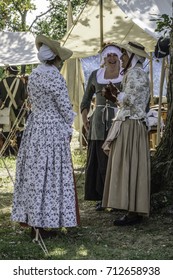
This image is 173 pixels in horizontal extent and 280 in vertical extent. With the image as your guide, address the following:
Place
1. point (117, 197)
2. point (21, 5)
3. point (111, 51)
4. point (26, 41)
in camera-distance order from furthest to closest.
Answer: point (21, 5)
point (26, 41)
point (111, 51)
point (117, 197)

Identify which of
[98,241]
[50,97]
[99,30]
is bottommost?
[98,241]

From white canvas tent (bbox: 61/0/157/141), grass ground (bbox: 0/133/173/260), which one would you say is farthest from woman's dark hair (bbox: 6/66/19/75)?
grass ground (bbox: 0/133/173/260)

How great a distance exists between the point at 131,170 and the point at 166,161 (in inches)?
30.3

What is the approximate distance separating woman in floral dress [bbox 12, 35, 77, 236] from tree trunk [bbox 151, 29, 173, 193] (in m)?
1.24

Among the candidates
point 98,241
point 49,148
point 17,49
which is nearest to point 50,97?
point 49,148

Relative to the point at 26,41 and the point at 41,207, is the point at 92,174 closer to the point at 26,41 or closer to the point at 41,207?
the point at 41,207

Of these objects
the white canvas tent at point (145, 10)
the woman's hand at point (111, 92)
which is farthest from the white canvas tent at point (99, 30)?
the woman's hand at point (111, 92)

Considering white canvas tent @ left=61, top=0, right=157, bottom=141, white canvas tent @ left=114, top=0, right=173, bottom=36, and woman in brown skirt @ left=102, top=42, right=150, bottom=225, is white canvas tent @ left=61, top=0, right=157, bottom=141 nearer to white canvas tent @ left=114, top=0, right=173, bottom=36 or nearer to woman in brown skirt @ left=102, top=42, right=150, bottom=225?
white canvas tent @ left=114, top=0, right=173, bottom=36

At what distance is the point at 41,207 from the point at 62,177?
0.30 m

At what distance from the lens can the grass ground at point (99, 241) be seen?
4883 millimetres

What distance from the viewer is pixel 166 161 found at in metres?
6.28

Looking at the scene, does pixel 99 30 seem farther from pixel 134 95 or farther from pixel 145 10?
pixel 134 95
